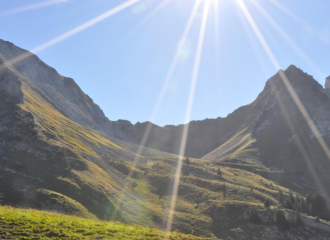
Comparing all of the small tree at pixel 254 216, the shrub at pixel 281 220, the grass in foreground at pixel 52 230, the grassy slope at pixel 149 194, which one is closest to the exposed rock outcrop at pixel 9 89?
the grassy slope at pixel 149 194

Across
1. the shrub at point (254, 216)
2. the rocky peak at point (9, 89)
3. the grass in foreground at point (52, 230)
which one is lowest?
the grass in foreground at point (52, 230)

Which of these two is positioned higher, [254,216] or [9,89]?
[9,89]

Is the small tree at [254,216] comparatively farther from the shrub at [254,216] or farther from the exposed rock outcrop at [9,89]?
the exposed rock outcrop at [9,89]

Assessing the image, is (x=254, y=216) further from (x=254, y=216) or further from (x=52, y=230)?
(x=52, y=230)

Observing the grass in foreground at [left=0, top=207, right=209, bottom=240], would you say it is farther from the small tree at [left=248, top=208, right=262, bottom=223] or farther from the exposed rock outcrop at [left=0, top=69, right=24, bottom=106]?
the exposed rock outcrop at [left=0, top=69, right=24, bottom=106]

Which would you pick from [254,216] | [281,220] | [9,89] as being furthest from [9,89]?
[281,220]

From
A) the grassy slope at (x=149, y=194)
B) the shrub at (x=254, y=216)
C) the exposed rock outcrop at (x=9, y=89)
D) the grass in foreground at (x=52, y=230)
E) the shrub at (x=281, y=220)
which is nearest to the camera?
the grass in foreground at (x=52, y=230)

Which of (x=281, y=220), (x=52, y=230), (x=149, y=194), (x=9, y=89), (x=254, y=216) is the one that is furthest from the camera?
(x=9, y=89)

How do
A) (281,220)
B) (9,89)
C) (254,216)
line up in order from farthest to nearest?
(9,89), (254,216), (281,220)

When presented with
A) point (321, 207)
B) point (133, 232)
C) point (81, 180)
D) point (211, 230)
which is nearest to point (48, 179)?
point (81, 180)

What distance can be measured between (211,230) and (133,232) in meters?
38.2

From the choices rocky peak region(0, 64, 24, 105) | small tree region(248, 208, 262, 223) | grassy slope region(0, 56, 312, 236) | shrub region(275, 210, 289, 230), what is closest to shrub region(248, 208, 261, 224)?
small tree region(248, 208, 262, 223)

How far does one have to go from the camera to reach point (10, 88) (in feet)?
253

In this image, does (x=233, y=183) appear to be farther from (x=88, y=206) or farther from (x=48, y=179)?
(x=48, y=179)
